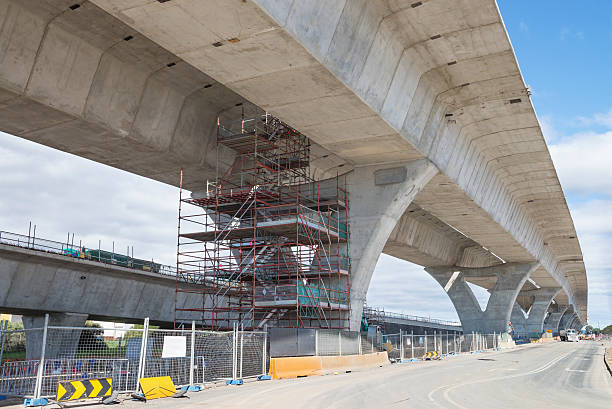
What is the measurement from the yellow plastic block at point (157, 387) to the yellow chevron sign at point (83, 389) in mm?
908

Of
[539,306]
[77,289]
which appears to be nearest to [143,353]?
[77,289]

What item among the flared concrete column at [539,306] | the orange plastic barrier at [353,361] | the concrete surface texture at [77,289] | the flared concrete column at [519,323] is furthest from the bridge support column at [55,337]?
the flared concrete column at [519,323]

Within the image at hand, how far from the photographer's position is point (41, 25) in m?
15.6

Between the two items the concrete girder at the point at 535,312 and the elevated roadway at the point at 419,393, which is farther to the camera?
the concrete girder at the point at 535,312

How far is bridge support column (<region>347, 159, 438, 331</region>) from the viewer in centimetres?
2419

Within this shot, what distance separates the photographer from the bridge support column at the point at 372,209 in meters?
24.2

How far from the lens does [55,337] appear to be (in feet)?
94.6

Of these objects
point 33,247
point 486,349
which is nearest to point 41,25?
point 33,247

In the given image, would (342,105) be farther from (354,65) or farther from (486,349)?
(486,349)

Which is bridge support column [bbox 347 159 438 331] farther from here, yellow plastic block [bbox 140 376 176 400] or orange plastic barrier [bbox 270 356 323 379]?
yellow plastic block [bbox 140 376 176 400]

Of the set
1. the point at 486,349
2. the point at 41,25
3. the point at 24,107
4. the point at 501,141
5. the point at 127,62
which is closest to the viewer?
the point at 41,25

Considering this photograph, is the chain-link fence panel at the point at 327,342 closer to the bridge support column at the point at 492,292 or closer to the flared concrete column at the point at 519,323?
the bridge support column at the point at 492,292

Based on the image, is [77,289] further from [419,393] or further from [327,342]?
[419,393]

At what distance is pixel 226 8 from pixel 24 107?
802 centimetres
